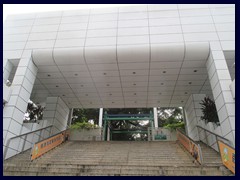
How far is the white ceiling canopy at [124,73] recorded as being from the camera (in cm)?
916

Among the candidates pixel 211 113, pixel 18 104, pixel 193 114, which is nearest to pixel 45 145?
pixel 18 104

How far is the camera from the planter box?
47.0 ft

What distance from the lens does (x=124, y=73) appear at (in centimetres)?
1041

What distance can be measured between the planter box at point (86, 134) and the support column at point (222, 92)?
28.6ft

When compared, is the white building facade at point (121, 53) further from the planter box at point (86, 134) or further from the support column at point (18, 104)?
the planter box at point (86, 134)

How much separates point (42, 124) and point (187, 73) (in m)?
8.73

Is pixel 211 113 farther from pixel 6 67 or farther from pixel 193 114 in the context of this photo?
pixel 6 67

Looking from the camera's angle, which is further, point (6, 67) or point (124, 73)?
point (124, 73)

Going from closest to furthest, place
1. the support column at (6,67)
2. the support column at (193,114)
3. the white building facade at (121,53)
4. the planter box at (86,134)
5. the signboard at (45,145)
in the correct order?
the signboard at (45,145), the white building facade at (121,53), the support column at (6,67), the support column at (193,114), the planter box at (86,134)

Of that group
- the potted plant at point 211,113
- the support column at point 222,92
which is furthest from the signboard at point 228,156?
the potted plant at point 211,113

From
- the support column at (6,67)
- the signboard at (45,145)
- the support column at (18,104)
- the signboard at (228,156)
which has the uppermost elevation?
the support column at (6,67)

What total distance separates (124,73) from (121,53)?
1.46 m

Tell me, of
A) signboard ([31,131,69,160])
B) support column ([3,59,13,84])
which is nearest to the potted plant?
signboard ([31,131,69,160])

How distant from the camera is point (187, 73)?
10.4 metres
